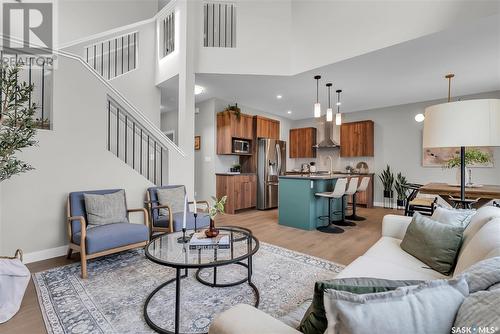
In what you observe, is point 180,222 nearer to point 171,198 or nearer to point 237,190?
point 171,198

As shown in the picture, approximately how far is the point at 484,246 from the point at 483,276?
56 centimetres

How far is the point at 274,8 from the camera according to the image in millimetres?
4324

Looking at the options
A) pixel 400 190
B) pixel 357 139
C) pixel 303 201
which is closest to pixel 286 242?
pixel 303 201

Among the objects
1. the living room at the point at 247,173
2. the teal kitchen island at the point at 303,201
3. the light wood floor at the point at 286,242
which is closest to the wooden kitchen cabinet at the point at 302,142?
the living room at the point at 247,173

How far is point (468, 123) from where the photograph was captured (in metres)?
1.74

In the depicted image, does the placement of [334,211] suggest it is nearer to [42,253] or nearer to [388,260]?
[388,260]

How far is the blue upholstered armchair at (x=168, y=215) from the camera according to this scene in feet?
10.3

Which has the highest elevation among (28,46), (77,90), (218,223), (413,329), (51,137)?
(28,46)

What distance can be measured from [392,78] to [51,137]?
539cm

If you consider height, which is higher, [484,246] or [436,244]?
[484,246]

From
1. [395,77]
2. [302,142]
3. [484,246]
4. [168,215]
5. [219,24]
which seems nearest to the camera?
[484,246]

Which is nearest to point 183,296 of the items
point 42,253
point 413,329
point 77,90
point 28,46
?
point 413,329

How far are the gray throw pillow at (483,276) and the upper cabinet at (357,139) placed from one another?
6.10 meters

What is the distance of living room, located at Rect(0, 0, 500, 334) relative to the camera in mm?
1595
